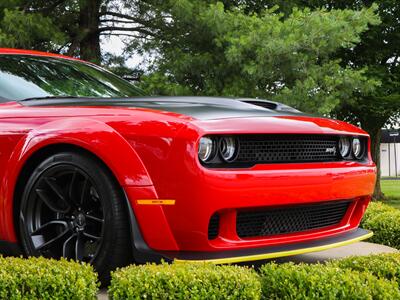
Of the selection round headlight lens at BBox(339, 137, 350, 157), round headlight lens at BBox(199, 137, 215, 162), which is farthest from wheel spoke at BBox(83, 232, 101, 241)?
round headlight lens at BBox(339, 137, 350, 157)

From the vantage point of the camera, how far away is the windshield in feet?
15.0

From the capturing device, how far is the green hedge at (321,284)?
3.20 meters

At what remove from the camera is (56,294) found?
305 cm

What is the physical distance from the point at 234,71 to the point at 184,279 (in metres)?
8.64

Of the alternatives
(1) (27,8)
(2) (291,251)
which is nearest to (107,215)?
(2) (291,251)

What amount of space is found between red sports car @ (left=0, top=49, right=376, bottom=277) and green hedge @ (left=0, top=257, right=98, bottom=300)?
17.1 inches

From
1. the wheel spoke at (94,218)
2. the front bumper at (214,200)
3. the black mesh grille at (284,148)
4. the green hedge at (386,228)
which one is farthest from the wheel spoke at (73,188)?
the green hedge at (386,228)

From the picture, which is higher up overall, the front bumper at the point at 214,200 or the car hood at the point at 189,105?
the car hood at the point at 189,105

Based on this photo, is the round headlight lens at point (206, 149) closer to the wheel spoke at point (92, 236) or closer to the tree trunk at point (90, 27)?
the wheel spoke at point (92, 236)

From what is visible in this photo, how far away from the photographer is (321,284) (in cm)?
322

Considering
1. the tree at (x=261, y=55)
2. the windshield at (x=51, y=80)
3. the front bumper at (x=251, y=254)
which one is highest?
the tree at (x=261, y=55)

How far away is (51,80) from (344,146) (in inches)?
87.1

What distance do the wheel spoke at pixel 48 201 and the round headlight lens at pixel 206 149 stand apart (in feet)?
2.92

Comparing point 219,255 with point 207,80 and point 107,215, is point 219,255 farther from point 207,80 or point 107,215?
point 207,80
